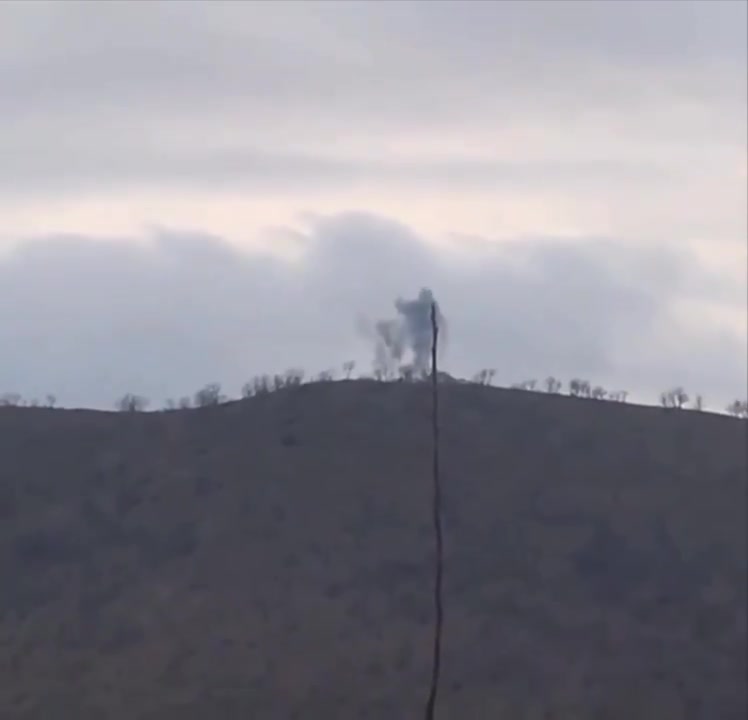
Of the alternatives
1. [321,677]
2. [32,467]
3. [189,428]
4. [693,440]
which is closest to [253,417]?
[189,428]

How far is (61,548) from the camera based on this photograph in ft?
164

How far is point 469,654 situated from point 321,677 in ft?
10.6

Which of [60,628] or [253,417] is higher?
[253,417]

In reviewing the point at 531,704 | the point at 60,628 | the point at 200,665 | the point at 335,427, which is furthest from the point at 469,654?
the point at 335,427

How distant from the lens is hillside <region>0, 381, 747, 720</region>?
1668 inches

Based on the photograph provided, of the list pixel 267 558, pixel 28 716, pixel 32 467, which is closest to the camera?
pixel 28 716

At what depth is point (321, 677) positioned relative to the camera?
139 feet

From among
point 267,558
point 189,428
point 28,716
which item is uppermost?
point 189,428

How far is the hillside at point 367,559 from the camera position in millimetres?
42375

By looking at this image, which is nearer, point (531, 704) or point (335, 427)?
point (531, 704)

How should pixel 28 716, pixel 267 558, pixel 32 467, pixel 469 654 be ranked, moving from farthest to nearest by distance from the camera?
pixel 32 467 → pixel 267 558 → pixel 469 654 → pixel 28 716

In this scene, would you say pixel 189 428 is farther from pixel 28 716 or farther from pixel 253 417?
pixel 28 716

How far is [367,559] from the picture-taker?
48812 mm

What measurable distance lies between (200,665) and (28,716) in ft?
12.2
